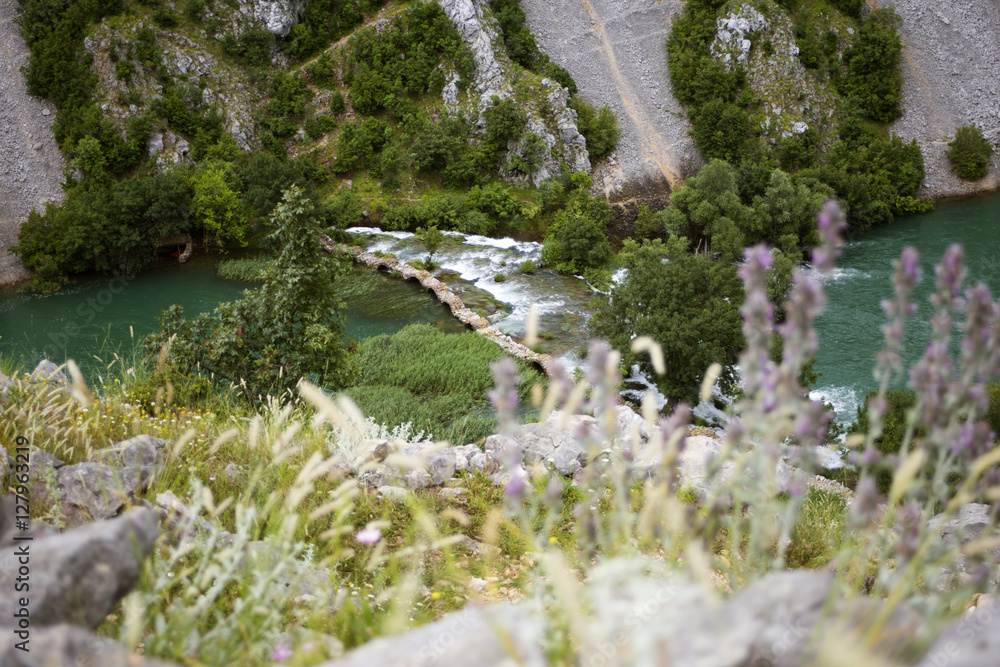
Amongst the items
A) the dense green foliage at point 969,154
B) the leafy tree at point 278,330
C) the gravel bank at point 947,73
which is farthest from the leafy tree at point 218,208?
the dense green foliage at point 969,154

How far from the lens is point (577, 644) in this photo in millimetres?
3215

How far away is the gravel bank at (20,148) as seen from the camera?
108 ft

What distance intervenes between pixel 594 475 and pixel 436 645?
1140 millimetres

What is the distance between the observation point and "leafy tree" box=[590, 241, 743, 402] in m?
15.8

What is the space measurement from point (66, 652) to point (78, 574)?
1.84ft

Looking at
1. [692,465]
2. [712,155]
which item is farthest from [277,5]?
[692,465]

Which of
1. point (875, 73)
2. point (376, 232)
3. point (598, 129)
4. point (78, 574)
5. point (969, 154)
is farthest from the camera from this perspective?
point (875, 73)

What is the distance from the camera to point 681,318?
1625cm

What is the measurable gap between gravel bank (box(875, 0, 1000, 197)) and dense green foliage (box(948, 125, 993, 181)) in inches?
25.4

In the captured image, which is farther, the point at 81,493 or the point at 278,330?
the point at 278,330

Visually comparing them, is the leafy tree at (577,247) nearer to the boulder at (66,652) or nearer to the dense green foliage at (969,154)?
the boulder at (66,652)

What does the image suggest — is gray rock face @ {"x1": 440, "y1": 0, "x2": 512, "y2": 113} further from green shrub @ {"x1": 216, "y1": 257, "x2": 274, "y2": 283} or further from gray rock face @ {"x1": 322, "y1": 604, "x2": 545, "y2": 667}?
gray rock face @ {"x1": 322, "y1": 604, "x2": 545, "y2": 667}

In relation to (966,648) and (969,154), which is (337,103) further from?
(966,648)

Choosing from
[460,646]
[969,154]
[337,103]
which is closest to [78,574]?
[460,646]
